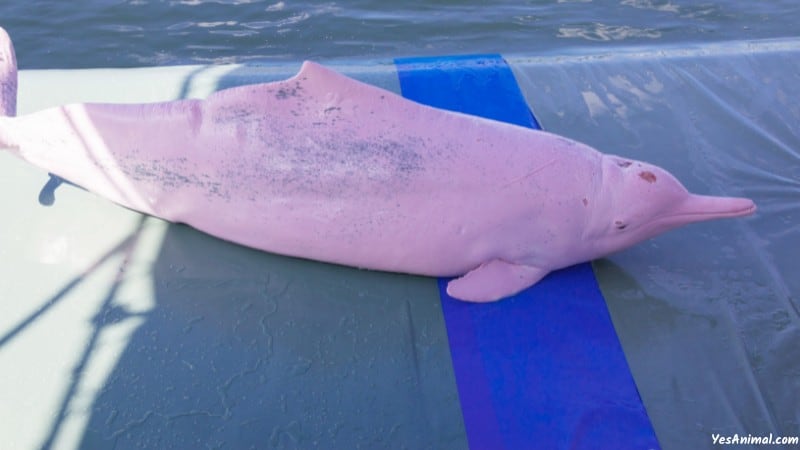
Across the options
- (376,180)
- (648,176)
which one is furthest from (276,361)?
(648,176)

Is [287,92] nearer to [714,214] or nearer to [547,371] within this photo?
[547,371]

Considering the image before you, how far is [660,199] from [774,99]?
122 inches

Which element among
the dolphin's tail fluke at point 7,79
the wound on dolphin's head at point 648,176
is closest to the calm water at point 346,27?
the dolphin's tail fluke at point 7,79

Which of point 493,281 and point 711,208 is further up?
point 711,208

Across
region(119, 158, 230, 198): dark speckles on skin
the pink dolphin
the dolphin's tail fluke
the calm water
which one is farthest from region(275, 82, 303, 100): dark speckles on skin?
the calm water

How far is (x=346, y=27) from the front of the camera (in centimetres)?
933

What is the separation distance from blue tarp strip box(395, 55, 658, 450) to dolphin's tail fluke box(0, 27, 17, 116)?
3132mm

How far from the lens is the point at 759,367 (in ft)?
13.1

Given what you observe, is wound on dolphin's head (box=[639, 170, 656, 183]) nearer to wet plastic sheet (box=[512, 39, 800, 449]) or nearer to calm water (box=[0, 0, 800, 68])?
wet plastic sheet (box=[512, 39, 800, 449])

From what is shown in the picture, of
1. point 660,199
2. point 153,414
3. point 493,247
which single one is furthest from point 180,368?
point 660,199

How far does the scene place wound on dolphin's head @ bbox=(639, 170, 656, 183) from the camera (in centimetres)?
424

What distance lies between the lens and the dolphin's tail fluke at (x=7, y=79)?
4.66 metres

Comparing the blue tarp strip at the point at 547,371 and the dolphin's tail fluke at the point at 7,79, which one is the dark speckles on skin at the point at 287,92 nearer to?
the blue tarp strip at the point at 547,371

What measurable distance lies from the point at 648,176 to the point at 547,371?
137 centimetres
